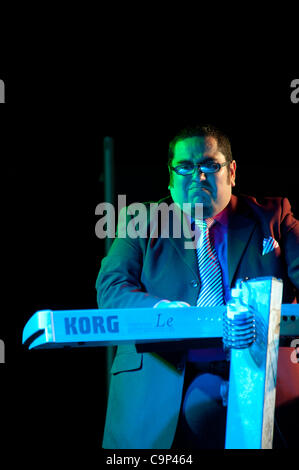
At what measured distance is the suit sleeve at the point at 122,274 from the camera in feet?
6.94

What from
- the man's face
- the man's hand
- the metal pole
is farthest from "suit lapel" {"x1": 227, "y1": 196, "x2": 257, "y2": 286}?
the metal pole

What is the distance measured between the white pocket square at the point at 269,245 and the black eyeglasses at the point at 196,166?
377 millimetres

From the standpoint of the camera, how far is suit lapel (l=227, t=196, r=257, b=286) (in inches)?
90.0

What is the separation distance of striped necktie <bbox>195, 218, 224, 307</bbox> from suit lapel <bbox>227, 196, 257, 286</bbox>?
59 millimetres

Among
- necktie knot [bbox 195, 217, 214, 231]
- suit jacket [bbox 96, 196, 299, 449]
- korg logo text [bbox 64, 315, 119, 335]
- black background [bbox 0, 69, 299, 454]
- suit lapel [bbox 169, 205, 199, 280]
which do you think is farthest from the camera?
black background [bbox 0, 69, 299, 454]

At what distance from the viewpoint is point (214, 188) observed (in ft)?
7.72

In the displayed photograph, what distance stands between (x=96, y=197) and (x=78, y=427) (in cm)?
153

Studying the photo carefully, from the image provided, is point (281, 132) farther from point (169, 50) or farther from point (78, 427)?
point (78, 427)

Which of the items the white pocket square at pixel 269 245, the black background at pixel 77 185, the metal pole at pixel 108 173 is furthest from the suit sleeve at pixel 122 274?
the black background at pixel 77 185

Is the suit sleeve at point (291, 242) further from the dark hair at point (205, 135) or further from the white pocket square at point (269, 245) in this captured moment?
the dark hair at point (205, 135)

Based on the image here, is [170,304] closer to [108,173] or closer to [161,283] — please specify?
[161,283]

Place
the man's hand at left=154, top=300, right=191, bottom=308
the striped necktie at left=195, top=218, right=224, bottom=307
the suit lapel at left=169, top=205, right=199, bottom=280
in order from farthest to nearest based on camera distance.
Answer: the suit lapel at left=169, top=205, right=199, bottom=280
the striped necktie at left=195, top=218, right=224, bottom=307
the man's hand at left=154, top=300, right=191, bottom=308

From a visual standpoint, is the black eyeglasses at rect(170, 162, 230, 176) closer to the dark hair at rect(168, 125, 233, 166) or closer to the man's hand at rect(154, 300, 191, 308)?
the dark hair at rect(168, 125, 233, 166)

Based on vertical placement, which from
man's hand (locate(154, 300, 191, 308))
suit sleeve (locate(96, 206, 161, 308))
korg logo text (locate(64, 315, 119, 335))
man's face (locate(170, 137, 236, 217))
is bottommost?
korg logo text (locate(64, 315, 119, 335))
